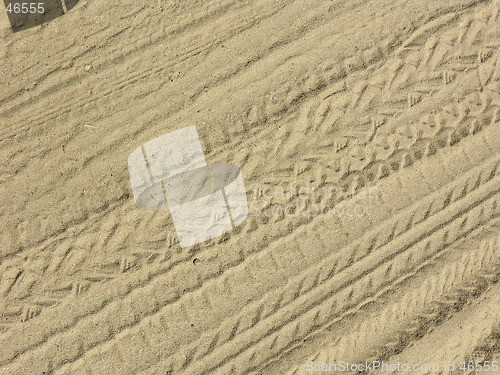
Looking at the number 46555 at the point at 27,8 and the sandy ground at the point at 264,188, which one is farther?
the number 46555 at the point at 27,8

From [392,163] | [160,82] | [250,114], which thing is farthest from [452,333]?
[160,82]

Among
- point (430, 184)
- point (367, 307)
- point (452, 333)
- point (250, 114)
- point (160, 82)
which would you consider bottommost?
point (452, 333)

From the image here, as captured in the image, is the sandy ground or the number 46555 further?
the number 46555

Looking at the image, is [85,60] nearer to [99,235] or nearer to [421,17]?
[99,235]

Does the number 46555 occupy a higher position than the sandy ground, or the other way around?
the number 46555

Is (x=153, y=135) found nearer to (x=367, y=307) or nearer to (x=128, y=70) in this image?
(x=128, y=70)

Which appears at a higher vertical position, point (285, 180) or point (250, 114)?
point (250, 114)

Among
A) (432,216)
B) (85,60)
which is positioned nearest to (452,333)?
(432,216)

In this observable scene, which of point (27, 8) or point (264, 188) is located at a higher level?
point (27, 8)
